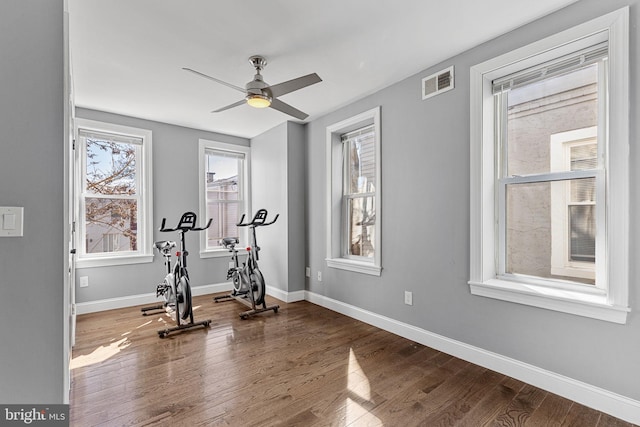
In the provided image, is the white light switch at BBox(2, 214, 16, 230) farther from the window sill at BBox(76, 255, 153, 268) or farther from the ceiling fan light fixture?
the window sill at BBox(76, 255, 153, 268)

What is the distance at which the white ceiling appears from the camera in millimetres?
2020

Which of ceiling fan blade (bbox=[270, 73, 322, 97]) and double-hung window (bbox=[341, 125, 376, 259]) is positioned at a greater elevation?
ceiling fan blade (bbox=[270, 73, 322, 97])

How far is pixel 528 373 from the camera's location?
7.10 feet

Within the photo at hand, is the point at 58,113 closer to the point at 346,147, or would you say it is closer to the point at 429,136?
the point at 429,136

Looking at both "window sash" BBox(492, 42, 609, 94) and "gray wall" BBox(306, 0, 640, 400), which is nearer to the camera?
"gray wall" BBox(306, 0, 640, 400)

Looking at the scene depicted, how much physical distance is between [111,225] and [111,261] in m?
0.50

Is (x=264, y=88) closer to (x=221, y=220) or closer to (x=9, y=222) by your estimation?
(x=9, y=222)

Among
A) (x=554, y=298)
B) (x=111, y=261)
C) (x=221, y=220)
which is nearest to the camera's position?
(x=554, y=298)

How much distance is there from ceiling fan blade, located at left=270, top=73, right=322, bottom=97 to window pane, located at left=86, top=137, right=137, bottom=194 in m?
2.88

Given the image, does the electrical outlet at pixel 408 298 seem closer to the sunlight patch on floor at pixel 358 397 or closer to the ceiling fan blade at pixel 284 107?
the sunlight patch on floor at pixel 358 397

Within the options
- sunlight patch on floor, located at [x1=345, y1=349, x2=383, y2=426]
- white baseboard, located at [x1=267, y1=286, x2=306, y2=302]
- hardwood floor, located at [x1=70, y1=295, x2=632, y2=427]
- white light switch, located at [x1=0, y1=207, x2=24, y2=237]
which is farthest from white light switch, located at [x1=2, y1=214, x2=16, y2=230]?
white baseboard, located at [x1=267, y1=286, x2=306, y2=302]

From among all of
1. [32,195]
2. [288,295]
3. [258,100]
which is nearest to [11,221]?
[32,195]

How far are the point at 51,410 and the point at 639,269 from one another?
313 centimetres

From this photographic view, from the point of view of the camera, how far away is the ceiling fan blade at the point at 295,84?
2217 millimetres
